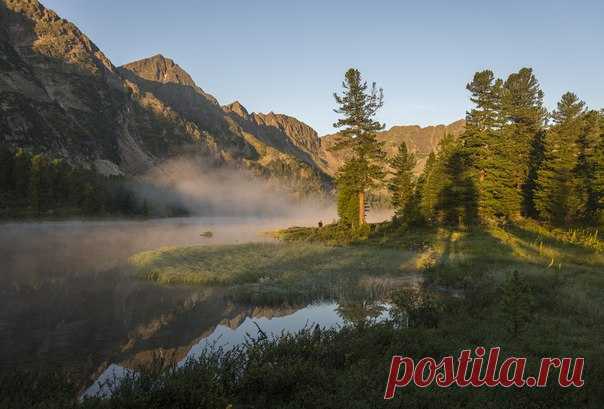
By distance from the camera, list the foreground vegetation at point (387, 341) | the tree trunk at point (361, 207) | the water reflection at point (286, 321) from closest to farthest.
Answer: the foreground vegetation at point (387, 341) < the water reflection at point (286, 321) < the tree trunk at point (361, 207)

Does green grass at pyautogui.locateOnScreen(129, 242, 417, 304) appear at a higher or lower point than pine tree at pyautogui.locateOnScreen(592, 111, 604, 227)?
lower

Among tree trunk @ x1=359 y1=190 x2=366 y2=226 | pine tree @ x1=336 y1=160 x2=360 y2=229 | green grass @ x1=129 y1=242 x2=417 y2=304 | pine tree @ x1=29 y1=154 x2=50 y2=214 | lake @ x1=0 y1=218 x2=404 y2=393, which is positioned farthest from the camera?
pine tree @ x1=29 y1=154 x2=50 y2=214

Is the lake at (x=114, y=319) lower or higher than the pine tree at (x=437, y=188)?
lower

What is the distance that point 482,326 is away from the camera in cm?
1205

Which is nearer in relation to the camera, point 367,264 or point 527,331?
point 527,331

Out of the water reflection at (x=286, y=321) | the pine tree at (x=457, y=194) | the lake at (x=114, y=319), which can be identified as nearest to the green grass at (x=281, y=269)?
the lake at (x=114, y=319)

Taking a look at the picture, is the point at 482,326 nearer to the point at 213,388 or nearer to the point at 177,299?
the point at 213,388

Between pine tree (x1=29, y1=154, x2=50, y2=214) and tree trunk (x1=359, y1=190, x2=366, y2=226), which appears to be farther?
pine tree (x1=29, y1=154, x2=50, y2=214)

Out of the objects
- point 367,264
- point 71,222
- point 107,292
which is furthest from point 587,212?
point 71,222

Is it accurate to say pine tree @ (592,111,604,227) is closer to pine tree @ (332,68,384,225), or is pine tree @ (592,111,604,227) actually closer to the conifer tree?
the conifer tree

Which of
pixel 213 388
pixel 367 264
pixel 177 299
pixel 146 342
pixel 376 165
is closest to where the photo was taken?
pixel 213 388

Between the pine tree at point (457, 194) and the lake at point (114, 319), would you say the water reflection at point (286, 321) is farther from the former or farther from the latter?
the pine tree at point (457, 194)

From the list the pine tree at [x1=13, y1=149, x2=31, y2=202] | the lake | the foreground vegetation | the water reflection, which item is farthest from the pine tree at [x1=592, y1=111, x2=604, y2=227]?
the pine tree at [x1=13, y1=149, x2=31, y2=202]

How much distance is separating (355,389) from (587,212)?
47.1 metres
